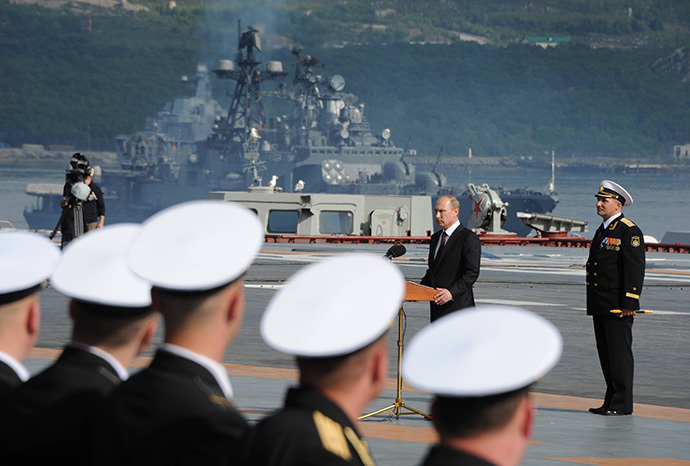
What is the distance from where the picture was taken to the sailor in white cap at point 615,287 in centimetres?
843

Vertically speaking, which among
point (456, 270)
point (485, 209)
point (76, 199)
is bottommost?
point (485, 209)

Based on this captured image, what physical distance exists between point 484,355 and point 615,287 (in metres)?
6.82

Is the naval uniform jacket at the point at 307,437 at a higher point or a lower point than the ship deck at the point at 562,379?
higher

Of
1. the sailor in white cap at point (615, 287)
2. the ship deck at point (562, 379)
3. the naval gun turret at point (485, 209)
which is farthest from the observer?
the naval gun turret at point (485, 209)

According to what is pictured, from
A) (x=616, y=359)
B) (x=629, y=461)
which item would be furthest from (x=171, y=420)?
(x=616, y=359)

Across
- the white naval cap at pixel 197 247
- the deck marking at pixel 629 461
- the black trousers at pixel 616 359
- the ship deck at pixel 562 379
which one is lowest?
the ship deck at pixel 562 379

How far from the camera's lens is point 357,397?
7.83 ft

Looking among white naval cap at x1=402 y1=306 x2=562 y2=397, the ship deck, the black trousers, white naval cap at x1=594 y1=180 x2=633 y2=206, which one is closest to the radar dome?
the ship deck

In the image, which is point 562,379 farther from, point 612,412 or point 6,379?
point 6,379

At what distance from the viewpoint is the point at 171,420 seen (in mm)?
2666

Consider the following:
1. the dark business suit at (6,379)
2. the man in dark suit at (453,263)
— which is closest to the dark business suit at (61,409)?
Answer: the dark business suit at (6,379)

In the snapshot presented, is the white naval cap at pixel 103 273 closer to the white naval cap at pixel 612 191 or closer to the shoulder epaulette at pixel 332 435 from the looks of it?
the shoulder epaulette at pixel 332 435

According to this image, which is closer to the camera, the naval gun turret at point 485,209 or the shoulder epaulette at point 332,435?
the shoulder epaulette at point 332,435

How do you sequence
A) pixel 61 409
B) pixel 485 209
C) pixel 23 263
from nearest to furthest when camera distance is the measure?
pixel 61 409 < pixel 23 263 < pixel 485 209
